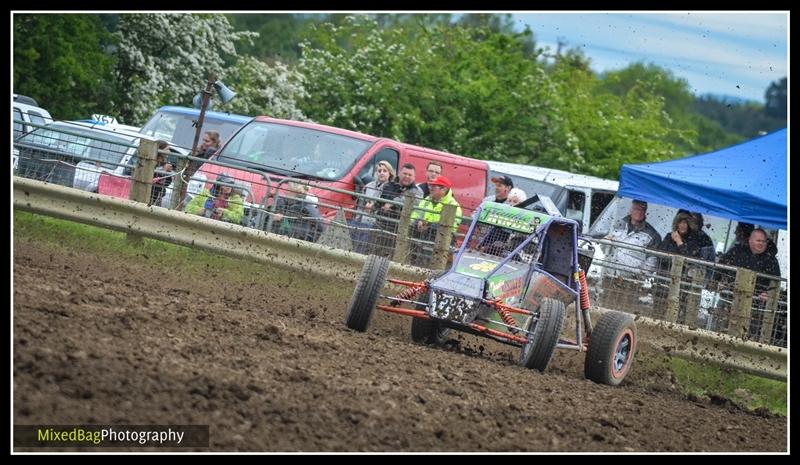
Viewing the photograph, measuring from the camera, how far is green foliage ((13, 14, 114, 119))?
20.0 meters

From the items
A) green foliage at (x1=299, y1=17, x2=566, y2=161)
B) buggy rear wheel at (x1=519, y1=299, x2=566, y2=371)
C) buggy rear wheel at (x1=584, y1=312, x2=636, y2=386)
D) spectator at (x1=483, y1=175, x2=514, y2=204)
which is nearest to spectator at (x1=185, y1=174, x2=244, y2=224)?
spectator at (x1=483, y1=175, x2=514, y2=204)

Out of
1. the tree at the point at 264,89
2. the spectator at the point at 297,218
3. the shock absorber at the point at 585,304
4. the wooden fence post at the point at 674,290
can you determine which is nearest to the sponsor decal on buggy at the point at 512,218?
the shock absorber at the point at 585,304

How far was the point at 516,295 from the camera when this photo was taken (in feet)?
31.8

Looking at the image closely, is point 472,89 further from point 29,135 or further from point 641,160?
point 29,135

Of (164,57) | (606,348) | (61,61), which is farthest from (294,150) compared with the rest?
(164,57)

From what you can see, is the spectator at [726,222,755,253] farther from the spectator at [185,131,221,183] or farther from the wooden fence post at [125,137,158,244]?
the wooden fence post at [125,137,158,244]

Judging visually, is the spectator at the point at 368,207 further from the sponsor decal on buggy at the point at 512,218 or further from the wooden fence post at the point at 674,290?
the wooden fence post at the point at 674,290

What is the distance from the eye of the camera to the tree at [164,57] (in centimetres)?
2472

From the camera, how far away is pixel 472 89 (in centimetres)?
2653

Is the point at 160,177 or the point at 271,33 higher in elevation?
the point at 271,33

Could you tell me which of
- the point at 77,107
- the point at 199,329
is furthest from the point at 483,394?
the point at 77,107

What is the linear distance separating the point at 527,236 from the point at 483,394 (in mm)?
2653

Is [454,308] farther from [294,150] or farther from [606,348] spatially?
[294,150]

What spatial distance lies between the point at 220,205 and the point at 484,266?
361cm
